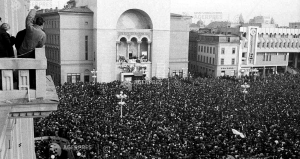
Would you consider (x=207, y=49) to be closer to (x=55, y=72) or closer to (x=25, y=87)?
(x=55, y=72)

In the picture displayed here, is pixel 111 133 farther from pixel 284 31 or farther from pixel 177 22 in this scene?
pixel 284 31

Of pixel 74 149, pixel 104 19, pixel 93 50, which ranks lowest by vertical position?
pixel 74 149

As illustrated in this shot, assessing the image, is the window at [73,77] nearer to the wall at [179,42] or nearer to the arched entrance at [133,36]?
the arched entrance at [133,36]

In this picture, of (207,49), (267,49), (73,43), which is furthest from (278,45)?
(73,43)

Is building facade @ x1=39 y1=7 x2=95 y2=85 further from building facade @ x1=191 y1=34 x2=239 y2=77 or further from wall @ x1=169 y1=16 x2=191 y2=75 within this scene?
building facade @ x1=191 y1=34 x2=239 y2=77

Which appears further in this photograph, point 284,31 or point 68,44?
point 284,31

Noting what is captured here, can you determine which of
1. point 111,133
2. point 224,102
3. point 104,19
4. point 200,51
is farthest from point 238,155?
point 200,51
